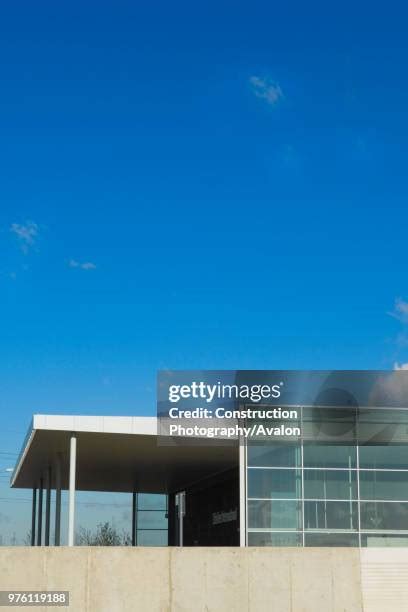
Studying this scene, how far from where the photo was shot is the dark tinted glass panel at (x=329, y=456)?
2891 cm

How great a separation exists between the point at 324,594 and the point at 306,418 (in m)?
5.53

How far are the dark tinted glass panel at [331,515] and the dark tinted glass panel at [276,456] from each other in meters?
1.38

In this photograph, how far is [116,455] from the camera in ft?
122

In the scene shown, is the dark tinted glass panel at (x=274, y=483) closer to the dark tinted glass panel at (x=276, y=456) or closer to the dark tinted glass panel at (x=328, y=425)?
the dark tinted glass panel at (x=276, y=456)

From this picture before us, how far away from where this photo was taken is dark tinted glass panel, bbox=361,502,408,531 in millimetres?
28250

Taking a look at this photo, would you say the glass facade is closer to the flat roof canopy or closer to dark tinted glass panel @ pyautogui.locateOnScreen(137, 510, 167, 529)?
the flat roof canopy

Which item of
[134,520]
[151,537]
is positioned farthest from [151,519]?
[151,537]

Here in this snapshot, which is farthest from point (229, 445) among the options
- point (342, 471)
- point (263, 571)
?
point (263, 571)

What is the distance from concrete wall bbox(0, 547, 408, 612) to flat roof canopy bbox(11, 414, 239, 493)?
193 inches

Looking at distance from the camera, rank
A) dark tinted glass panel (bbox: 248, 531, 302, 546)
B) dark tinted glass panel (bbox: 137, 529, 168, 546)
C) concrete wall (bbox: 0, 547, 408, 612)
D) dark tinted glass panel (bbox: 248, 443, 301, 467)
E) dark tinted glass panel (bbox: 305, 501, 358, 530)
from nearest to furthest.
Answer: concrete wall (bbox: 0, 547, 408, 612) → dark tinted glass panel (bbox: 248, 531, 302, 546) → dark tinted glass panel (bbox: 305, 501, 358, 530) → dark tinted glass panel (bbox: 248, 443, 301, 467) → dark tinted glass panel (bbox: 137, 529, 168, 546)

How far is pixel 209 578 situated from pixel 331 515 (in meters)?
4.91

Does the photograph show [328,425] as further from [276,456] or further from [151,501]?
[151,501]

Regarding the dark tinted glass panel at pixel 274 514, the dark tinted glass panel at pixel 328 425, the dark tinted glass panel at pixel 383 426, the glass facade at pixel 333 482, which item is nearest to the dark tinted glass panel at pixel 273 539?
the glass facade at pixel 333 482

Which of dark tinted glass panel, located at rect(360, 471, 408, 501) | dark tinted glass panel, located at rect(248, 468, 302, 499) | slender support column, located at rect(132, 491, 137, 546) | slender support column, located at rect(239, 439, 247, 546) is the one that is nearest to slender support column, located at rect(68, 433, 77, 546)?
slender support column, located at rect(239, 439, 247, 546)
